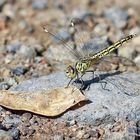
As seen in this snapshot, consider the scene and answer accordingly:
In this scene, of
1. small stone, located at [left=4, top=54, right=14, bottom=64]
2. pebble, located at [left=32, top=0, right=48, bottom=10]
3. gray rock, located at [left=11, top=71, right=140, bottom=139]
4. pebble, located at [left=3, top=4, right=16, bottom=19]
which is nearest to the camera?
gray rock, located at [left=11, top=71, right=140, bottom=139]

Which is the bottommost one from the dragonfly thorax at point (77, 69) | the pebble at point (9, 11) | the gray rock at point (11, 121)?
the gray rock at point (11, 121)

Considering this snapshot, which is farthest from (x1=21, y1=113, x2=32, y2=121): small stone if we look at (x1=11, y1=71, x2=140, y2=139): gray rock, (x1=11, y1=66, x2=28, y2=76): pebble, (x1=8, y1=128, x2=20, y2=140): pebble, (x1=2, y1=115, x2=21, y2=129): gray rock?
(x1=11, y1=66, x2=28, y2=76): pebble

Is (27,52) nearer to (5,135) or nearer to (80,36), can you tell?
(80,36)

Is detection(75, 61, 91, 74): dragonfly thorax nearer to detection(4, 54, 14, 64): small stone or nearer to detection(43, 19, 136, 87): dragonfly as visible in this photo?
detection(43, 19, 136, 87): dragonfly

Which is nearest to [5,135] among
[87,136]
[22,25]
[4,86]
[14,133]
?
[14,133]

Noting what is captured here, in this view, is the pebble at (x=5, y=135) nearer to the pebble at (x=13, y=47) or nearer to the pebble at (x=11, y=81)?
the pebble at (x=11, y=81)

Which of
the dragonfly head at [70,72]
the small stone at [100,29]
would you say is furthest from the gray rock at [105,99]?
the small stone at [100,29]
